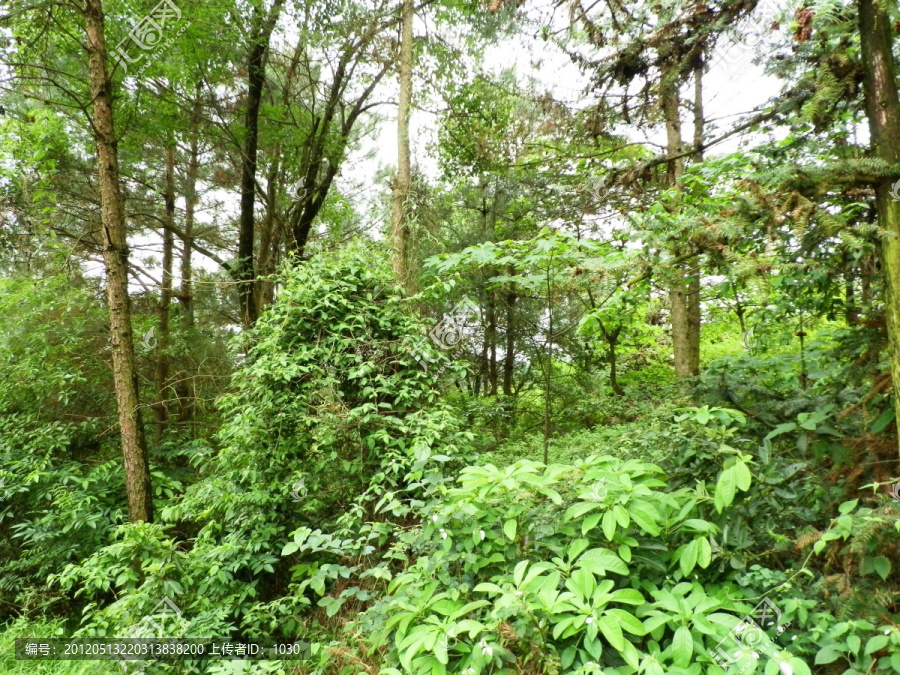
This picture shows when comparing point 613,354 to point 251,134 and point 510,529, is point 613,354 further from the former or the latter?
point 251,134

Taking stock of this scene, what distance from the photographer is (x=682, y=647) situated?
176cm

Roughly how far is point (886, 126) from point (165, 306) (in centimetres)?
950

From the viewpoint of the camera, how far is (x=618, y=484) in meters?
2.19

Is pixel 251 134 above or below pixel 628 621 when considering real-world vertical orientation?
above

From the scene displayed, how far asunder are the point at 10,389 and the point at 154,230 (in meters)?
4.34

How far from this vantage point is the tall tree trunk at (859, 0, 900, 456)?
80.9 inches

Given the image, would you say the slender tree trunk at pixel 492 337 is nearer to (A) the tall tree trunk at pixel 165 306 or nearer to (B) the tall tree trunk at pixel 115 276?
(A) the tall tree trunk at pixel 165 306

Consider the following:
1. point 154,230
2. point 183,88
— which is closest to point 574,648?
point 183,88

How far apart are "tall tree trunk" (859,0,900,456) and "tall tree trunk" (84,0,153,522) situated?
566 centimetres

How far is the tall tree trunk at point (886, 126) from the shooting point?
2055 mm
